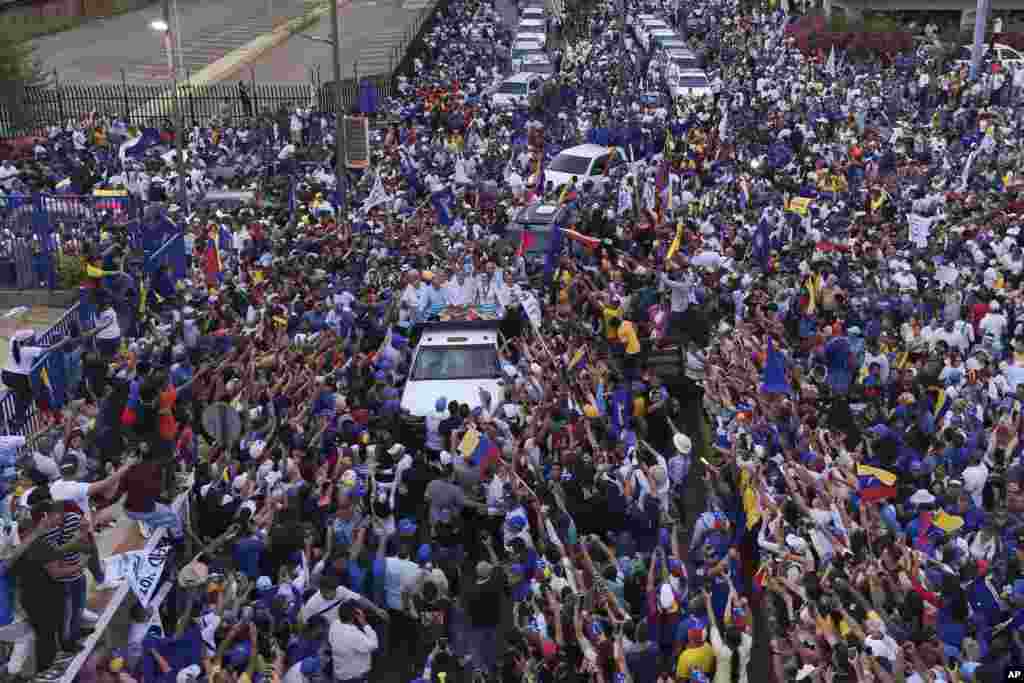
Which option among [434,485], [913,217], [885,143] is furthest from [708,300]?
[885,143]

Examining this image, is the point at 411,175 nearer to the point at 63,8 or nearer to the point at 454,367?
the point at 454,367

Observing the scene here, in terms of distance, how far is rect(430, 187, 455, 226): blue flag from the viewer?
69.9 feet

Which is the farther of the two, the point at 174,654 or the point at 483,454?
the point at 483,454

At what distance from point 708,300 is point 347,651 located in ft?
25.7

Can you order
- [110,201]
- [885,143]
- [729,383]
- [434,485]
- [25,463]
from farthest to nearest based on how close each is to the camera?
[885,143] < [110,201] < [729,383] < [434,485] < [25,463]

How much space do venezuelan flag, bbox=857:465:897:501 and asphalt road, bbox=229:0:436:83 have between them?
26313 mm

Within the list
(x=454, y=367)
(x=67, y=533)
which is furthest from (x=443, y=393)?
(x=67, y=533)

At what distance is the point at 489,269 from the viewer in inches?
608

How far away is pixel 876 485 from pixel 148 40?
44760 millimetres

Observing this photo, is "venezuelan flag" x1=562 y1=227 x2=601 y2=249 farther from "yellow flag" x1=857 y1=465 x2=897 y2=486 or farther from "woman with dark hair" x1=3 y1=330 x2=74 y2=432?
"yellow flag" x1=857 y1=465 x2=897 y2=486

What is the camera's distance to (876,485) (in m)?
10.0

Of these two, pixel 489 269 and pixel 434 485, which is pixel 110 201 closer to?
pixel 489 269

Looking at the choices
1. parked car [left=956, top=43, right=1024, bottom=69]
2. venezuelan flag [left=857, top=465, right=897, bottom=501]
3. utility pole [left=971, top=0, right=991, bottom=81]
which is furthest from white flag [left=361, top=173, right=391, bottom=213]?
parked car [left=956, top=43, right=1024, bottom=69]

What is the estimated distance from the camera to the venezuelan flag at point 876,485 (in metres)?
10.0
